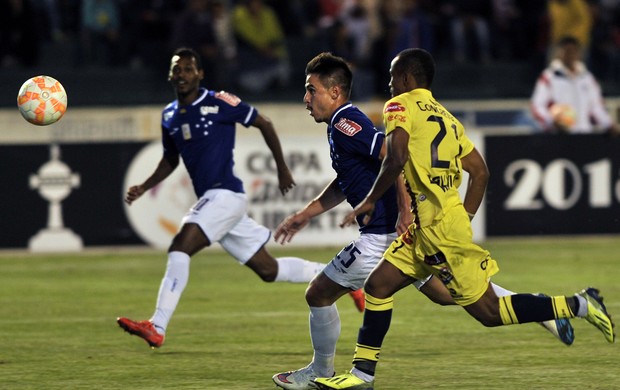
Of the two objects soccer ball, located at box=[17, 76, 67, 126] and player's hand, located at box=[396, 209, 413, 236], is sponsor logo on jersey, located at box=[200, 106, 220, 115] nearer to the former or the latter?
soccer ball, located at box=[17, 76, 67, 126]

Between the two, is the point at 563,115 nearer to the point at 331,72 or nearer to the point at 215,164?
the point at 215,164

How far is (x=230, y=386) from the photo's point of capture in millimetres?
7328

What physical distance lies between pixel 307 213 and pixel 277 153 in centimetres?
248

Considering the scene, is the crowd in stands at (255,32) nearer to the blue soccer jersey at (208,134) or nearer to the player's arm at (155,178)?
the player's arm at (155,178)

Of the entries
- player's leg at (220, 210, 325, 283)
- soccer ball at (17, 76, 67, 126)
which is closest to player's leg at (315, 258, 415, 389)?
player's leg at (220, 210, 325, 283)

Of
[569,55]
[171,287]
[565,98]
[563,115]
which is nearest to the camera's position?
[171,287]

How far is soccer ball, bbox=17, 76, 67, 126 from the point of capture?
361 inches

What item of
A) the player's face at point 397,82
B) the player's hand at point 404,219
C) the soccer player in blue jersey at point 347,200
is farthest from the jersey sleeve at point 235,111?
the player's face at point 397,82

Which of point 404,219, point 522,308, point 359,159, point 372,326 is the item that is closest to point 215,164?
point 359,159

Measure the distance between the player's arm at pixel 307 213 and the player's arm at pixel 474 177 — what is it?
2.50 ft

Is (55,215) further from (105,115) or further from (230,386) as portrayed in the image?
(230,386)

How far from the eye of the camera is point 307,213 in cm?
704

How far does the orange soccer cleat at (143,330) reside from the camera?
802 centimetres

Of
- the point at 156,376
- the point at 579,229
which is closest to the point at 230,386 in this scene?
the point at 156,376
